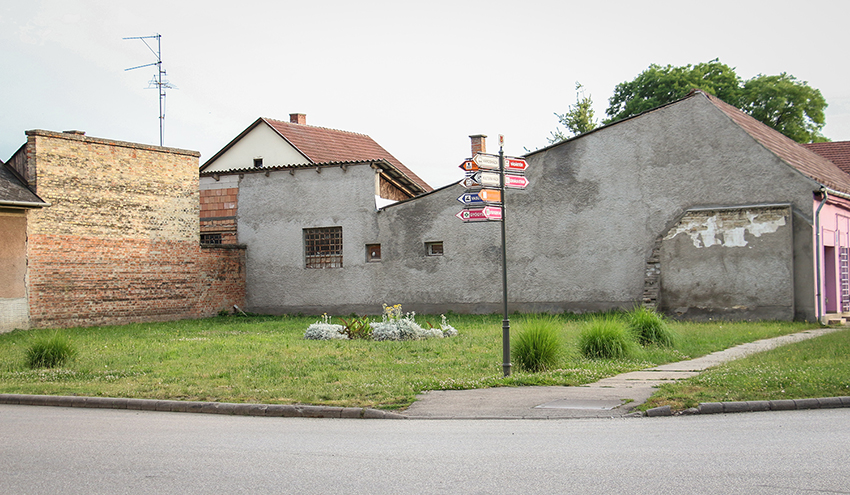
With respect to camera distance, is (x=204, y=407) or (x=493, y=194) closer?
(x=204, y=407)

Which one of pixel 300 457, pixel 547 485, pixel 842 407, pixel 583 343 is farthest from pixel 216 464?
pixel 583 343

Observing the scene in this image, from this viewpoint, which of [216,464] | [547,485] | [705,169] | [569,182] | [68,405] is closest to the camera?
[547,485]

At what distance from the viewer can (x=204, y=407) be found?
10109 millimetres

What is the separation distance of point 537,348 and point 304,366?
4.11 m

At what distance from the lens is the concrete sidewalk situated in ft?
30.2

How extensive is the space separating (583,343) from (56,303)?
1693 cm

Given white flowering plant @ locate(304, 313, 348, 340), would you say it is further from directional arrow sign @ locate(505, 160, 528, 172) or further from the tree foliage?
the tree foliage

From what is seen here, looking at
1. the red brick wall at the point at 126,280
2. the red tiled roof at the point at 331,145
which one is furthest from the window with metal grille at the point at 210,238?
the red tiled roof at the point at 331,145

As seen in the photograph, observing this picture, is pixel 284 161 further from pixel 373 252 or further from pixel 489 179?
pixel 489 179

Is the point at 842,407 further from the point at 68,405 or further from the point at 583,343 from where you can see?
the point at 68,405

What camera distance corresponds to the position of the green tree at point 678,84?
42.7m

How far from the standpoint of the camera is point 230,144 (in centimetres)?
4088

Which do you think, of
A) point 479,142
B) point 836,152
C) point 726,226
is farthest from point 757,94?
point 726,226

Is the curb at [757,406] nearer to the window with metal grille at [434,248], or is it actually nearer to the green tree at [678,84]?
the window with metal grille at [434,248]
